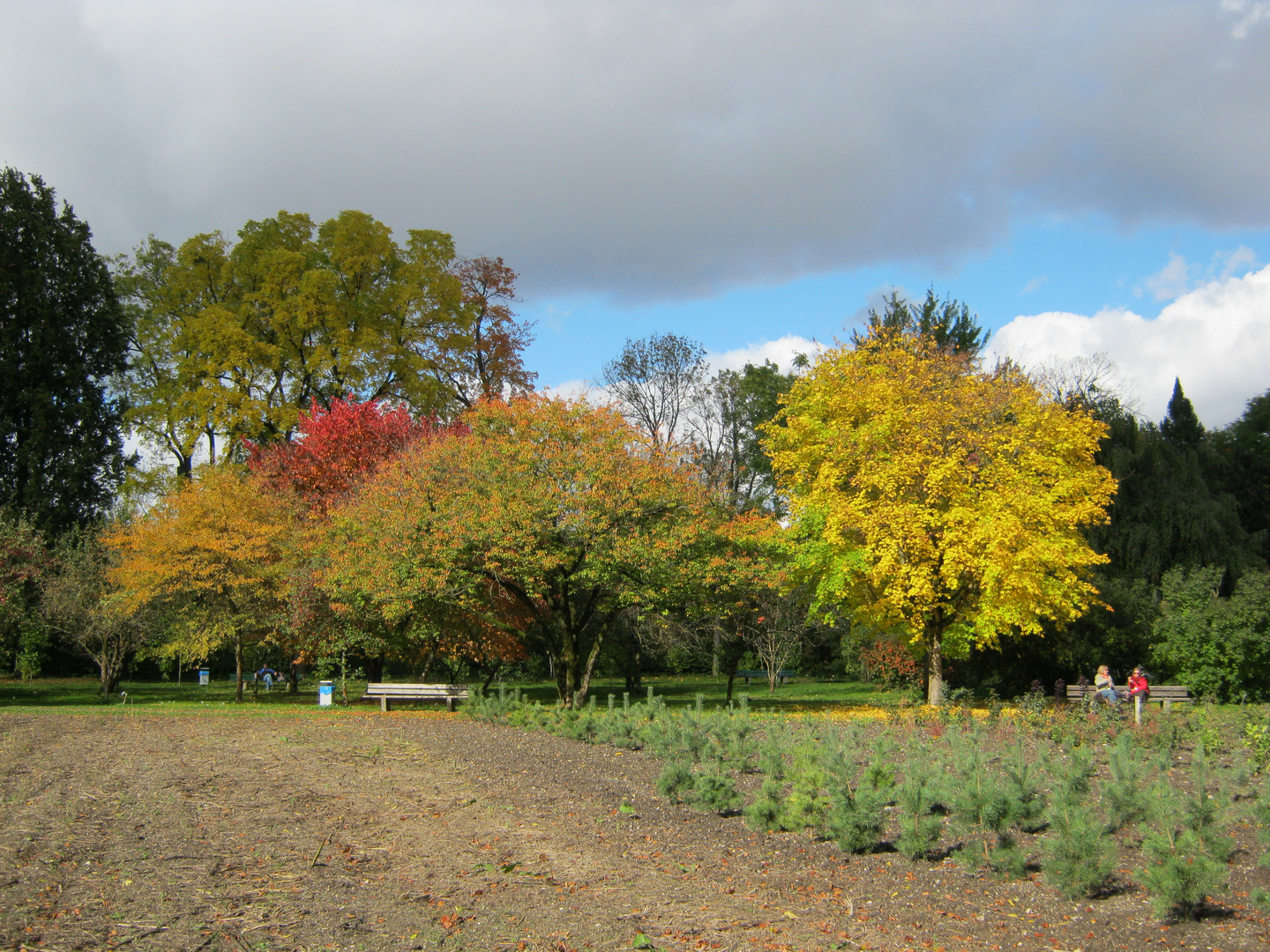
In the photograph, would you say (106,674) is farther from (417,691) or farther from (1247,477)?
(1247,477)

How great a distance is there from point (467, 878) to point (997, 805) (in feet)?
12.4

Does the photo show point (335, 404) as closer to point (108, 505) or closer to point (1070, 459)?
point (108, 505)

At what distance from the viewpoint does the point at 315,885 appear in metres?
6.07

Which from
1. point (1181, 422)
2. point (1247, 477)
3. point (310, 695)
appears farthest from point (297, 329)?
point (1247, 477)

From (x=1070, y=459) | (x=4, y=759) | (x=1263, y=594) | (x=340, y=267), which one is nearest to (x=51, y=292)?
(x=340, y=267)

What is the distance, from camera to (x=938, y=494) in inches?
762

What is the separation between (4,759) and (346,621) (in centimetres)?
1033

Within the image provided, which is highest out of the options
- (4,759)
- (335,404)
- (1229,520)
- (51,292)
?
(51,292)

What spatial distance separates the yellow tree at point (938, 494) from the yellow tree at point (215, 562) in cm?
1283

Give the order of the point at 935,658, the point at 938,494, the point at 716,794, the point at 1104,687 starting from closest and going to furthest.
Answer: the point at 716,794, the point at 1104,687, the point at 938,494, the point at 935,658

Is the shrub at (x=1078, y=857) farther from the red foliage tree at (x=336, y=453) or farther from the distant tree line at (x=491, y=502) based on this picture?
the red foliage tree at (x=336, y=453)

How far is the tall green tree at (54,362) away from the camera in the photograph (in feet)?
92.9

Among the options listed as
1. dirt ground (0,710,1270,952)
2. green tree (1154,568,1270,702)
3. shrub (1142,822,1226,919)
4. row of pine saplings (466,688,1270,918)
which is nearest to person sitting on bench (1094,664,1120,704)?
row of pine saplings (466,688,1270,918)

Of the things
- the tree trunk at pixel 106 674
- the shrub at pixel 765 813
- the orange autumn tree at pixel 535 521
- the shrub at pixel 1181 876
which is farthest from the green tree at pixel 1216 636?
the tree trunk at pixel 106 674
